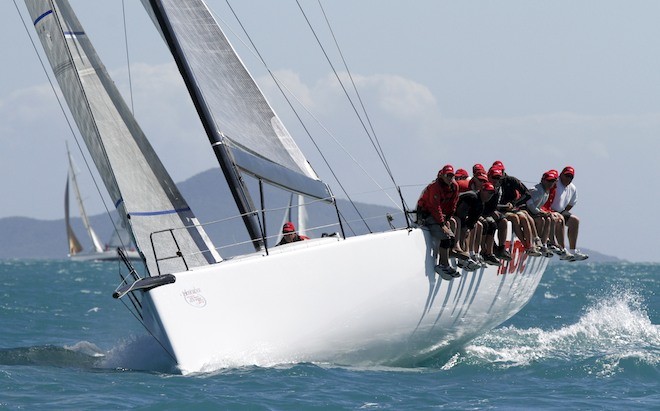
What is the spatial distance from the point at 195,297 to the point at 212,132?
221 cm

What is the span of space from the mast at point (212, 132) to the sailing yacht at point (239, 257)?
0.01m

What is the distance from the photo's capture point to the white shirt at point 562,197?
11.9m

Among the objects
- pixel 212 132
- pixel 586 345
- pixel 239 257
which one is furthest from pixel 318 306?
pixel 586 345

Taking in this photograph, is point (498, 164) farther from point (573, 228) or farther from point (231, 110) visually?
point (231, 110)

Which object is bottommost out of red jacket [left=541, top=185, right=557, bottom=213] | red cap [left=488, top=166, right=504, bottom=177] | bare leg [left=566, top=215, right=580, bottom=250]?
bare leg [left=566, top=215, right=580, bottom=250]

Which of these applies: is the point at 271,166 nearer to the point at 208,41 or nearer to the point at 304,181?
the point at 304,181

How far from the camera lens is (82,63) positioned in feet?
34.1

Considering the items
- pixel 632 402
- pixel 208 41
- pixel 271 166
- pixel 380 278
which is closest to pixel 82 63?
pixel 208 41

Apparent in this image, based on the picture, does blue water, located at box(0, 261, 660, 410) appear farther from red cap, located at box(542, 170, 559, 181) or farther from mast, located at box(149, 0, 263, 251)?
red cap, located at box(542, 170, 559, 181)

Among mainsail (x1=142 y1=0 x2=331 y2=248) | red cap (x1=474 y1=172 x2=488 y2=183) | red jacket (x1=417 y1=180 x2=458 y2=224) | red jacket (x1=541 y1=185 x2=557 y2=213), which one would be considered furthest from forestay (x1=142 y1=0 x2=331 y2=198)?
red jacket (x1=541 y1=185 x2=557 y2=213)

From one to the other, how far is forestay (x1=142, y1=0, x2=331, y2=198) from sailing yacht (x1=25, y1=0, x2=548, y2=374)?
12 millimetres

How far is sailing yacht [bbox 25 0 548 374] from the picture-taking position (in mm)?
8438

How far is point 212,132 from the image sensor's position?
1009 cm

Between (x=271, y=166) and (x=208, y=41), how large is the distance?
1.34 m
